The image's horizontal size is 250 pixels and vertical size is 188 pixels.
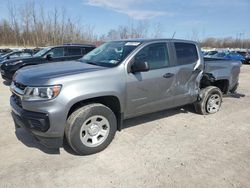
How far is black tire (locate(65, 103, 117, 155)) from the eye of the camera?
3955mm

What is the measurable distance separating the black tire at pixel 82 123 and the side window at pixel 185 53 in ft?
6.89

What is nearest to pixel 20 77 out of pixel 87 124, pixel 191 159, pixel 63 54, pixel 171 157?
pixel 87 124

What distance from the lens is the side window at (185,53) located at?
549cm

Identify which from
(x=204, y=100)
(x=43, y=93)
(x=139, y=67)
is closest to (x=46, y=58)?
(x=204, y=100)

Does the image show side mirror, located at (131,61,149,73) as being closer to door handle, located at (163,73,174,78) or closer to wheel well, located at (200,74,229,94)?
door handle, located at (163,73,174,78)

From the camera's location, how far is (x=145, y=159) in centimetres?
406

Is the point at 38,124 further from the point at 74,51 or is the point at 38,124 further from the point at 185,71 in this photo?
the point at 74,51

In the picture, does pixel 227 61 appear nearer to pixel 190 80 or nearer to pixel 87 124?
pixel 190 80

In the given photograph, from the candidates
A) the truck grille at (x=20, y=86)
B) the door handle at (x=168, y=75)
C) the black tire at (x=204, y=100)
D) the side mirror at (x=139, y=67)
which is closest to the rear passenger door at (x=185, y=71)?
the door handle at (x=168, y=75)

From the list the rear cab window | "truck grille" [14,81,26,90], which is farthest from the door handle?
the rear cab window

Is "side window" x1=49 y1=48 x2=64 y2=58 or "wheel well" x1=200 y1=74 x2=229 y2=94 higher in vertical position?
"side window" x1=49 y1=48 x2=64 y2=58

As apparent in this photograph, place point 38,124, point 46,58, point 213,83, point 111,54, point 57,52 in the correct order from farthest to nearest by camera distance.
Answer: point 57,52 → point 46,58 → point 213,83 → point 111,54 → point 38,124

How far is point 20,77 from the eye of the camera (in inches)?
166

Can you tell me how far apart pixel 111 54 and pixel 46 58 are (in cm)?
667
